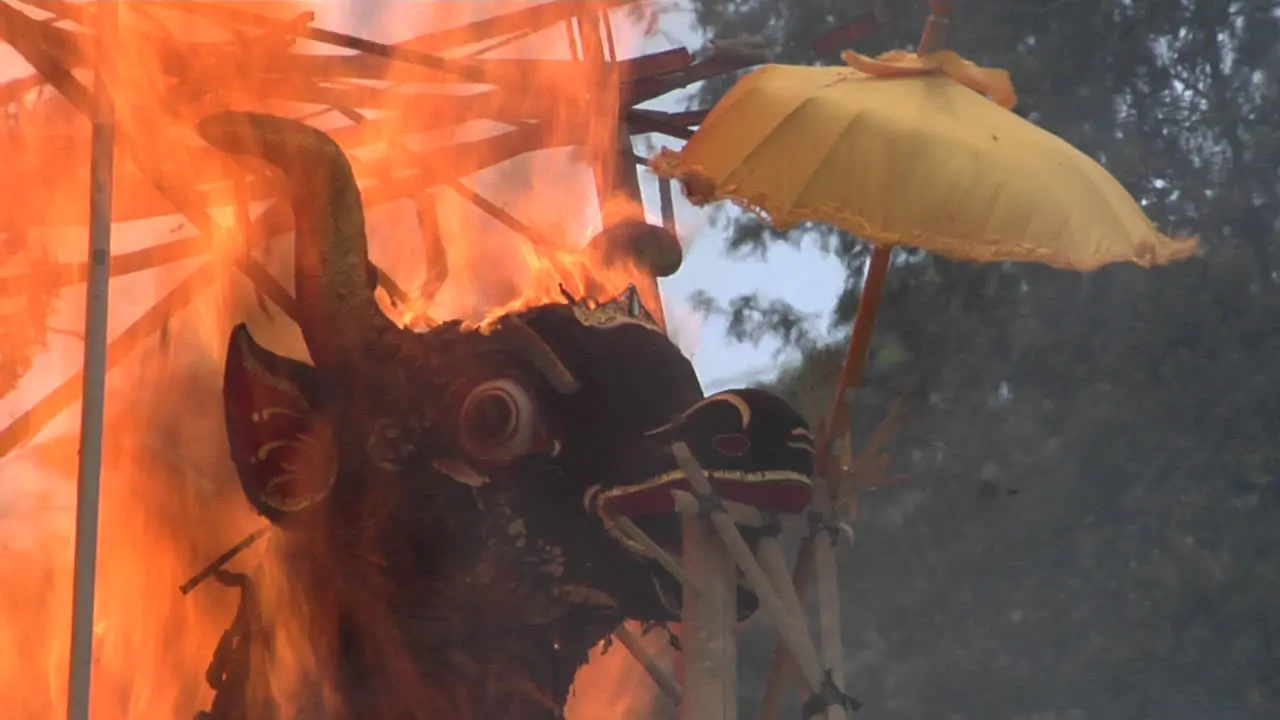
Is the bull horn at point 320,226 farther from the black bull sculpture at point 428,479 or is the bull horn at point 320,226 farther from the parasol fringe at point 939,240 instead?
the parasol fringe at point 939,240

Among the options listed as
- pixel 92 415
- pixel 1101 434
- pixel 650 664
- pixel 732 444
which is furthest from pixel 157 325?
pixel 1101 434

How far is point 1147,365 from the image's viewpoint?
11.6ft

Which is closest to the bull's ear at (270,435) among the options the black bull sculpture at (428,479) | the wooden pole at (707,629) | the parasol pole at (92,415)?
the black bull sculpture at (428,479)

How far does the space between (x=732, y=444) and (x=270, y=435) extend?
0.66 metres

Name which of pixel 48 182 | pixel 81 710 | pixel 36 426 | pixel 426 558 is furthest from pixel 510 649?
pixel 48 182

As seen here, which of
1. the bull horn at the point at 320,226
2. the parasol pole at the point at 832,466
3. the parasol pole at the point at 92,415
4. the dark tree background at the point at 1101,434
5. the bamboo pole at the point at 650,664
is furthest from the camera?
the dark tree background at the point at 1101,434

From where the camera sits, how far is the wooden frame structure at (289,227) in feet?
6.05

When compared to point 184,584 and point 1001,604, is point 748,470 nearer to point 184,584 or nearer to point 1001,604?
point 184,584

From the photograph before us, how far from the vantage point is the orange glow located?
2066 millimetres

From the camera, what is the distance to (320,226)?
6.77 feet

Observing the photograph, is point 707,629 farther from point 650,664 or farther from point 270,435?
point 270,435

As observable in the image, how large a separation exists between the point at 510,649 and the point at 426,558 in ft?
0.61

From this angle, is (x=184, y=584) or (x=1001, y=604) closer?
(x=184, y=584)

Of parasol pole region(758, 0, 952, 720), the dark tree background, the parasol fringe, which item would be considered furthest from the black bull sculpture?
the dark tree background
